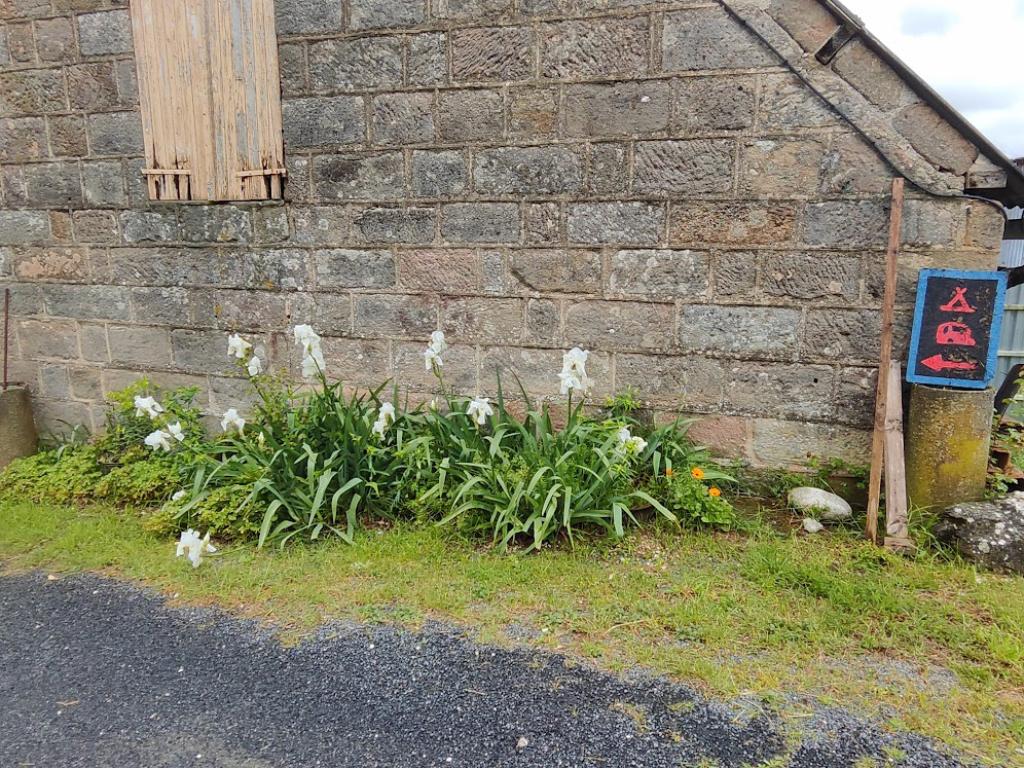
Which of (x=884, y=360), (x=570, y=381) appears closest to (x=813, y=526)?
(x=884, y=360)

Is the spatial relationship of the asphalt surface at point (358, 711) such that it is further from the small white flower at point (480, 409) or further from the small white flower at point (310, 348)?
the small white flower at point (310, 348)

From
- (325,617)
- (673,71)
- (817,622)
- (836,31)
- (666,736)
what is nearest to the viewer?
(666,736)

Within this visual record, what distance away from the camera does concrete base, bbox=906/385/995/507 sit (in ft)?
10.3

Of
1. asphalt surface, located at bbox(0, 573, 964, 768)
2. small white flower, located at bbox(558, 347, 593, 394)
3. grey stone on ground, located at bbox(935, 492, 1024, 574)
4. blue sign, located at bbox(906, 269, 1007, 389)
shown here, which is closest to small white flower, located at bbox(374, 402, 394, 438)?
small white flower, located at bbox(558, 347, 593, 394)

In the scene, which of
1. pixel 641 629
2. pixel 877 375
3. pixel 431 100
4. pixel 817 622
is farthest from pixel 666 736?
pixel 431 100

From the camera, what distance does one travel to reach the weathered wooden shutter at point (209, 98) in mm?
4125

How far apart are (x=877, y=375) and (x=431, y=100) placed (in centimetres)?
278

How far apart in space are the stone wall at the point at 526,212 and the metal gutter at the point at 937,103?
0.24 feet

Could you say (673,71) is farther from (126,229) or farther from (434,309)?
(126,229)

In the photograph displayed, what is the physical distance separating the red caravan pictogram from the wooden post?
0.23 metres

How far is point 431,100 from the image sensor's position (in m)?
3.81

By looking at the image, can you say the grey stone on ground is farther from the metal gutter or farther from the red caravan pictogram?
the metal gutter

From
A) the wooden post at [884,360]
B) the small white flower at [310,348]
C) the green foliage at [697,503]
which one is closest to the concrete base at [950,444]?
the wooden post at [884,360]

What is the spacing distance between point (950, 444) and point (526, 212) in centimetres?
239
